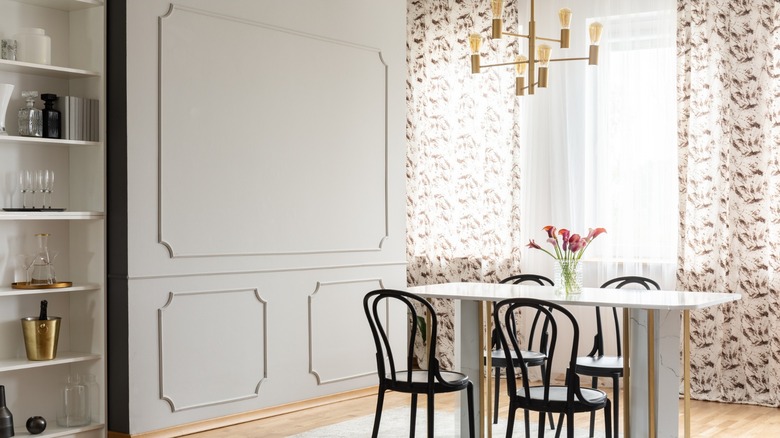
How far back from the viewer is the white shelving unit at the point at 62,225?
173 inches

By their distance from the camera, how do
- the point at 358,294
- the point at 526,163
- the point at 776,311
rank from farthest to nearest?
the point at 526,163 < the point at 358,294 < the point at 776,311

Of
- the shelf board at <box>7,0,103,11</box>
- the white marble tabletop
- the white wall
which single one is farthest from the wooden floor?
the shelf board at <box>7,0,103,11</box>

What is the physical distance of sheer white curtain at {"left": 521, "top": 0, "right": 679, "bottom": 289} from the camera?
5.93m

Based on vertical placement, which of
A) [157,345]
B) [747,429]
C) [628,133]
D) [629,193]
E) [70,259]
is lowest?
[747,429]

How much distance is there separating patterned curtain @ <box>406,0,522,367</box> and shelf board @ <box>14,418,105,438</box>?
127 inches

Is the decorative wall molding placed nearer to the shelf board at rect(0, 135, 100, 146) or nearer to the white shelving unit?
the white shelving unit

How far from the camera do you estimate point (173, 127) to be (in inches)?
189

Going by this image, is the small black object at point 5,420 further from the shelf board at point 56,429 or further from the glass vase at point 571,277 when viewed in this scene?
the glass vase at point 571,277

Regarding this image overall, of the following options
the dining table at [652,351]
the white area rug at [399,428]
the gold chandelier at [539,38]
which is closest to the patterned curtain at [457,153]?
the white area rug at [399,428]

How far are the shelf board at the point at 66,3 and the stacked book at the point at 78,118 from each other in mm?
501

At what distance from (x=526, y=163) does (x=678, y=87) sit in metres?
1.24

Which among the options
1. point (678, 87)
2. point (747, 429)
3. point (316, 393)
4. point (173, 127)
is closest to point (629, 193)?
point (678, 87)

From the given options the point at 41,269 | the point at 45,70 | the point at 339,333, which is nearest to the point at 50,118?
the point at 45,70

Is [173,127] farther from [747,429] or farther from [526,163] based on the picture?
[747,429]
